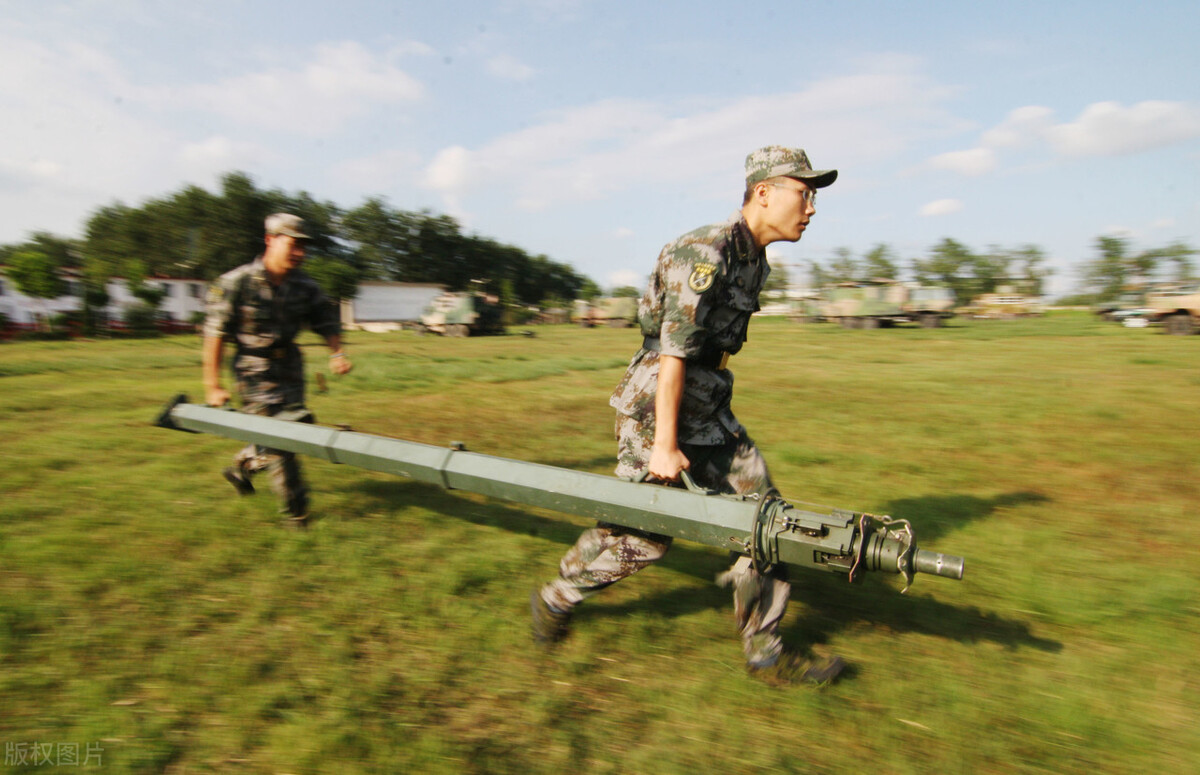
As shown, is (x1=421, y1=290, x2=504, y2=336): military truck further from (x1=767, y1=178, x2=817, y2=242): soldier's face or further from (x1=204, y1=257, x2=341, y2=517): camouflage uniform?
(x1=767, y1=178, x2=817, y2=242): soldier's face

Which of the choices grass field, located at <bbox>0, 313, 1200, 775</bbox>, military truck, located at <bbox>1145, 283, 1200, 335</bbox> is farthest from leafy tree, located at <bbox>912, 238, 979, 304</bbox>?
grass field, located at <bbox>0, 313, 1200, 775</bbox>

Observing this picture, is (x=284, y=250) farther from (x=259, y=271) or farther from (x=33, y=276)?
(x=33, y=276)

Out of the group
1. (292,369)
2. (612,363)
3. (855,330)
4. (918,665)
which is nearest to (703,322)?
(918,665)

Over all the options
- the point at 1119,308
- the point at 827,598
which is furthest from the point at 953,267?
the point at 827,598

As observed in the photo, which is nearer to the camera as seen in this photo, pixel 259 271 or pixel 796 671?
pixel 796 671

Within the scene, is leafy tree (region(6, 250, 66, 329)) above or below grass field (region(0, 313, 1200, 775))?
above

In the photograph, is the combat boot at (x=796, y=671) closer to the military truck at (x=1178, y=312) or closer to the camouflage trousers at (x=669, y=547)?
the camouflage trousers at (x=669, y=547)

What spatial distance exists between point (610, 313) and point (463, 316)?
544 inches

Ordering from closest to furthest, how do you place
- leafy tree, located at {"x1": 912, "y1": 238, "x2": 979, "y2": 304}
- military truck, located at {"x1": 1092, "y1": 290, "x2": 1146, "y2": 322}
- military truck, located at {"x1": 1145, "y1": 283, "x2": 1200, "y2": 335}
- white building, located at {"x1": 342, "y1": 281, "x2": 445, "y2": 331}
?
military truck, located at {"x1": 1145, "y1": 283, "x2": 1200, "y2": 335}
military truck, located at {"x1": 1092, "y1": 290, "x2": 1146, "y2": 322}
white building, located at {"x1": 342, "y1": 281, "x2": 445, "y2": 331}
leafy tree, located at {"x1": 912, "y1": 238, "x2": 979, "y2": 304}

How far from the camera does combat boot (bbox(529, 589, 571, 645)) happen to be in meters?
3.05

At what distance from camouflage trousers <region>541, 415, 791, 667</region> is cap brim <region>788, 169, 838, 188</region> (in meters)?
1.06

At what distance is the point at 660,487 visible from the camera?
2693mm

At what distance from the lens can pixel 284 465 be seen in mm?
4250

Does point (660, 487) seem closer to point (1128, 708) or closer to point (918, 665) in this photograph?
point (918, 665)
